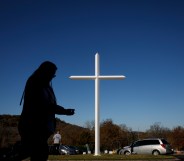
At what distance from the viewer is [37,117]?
167 inches

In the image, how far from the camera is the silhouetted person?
4.17m

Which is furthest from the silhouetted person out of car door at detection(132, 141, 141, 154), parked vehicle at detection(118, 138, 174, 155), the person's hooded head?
car door at detection(132, 141, 141, 154)

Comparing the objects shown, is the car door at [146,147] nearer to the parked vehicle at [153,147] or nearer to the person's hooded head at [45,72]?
the parked vehicle at [153,147]

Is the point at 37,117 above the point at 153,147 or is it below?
below

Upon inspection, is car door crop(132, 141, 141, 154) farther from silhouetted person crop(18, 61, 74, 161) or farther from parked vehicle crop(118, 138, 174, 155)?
silhouetted person crop(18, 61, 74, 161)

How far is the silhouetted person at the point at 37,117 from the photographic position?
4168 mm

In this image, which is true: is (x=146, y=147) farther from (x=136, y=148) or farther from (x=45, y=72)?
(x=45, y=72)

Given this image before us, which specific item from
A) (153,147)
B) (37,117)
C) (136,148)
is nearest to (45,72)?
(37,117)

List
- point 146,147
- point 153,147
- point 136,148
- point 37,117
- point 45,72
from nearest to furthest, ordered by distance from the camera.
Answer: point 37,117 < point 45,72 < point 153,147 < point 146,147 < point 136,148

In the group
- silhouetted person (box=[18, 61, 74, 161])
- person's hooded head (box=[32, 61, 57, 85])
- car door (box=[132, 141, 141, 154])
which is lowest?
silhouetted person (box=[18, 61, 74, 161])

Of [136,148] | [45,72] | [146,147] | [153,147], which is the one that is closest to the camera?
[45,72]

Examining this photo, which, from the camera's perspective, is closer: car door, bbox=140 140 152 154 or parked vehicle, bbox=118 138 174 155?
parked vehicle, bbox=118 138 174 155

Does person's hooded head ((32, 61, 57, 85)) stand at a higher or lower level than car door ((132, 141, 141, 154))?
lower

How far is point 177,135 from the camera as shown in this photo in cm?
8331
